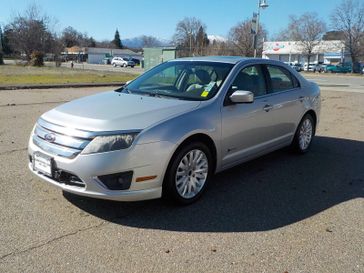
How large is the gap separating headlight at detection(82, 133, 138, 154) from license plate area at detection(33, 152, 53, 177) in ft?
1.49

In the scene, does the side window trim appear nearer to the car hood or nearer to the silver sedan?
the silver sedan

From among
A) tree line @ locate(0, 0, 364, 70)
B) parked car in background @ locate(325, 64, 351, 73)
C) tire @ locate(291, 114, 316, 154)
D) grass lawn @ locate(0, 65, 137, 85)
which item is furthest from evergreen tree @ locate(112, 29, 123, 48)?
tire @ locate(291, 114, 316, 154)

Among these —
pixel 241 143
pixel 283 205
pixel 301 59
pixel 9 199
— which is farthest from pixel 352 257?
pixel 301 59

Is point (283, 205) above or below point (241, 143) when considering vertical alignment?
below

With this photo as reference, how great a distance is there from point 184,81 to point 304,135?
272 cm

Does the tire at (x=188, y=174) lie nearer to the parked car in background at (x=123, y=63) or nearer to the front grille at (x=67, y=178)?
the front grille at (x=67, y=178)

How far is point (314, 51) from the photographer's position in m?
78.8

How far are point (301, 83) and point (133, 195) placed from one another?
399 centimetres

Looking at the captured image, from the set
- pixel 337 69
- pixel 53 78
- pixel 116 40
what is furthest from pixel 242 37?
pixel 116 40

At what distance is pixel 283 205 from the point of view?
4.54 metres

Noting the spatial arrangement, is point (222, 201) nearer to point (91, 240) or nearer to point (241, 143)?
point (241, 143)

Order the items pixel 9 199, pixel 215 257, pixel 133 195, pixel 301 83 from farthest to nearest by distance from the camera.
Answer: pixel 301 83 → pixel 9 199 → pixel 133 195 → pixel 215 257

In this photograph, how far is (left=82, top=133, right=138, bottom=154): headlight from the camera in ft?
12.1

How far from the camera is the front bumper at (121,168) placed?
368cm
